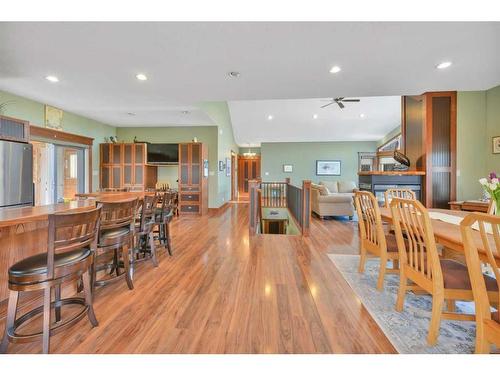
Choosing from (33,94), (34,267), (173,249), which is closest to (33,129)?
(33,94)

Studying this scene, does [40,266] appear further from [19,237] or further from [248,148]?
[248,148]

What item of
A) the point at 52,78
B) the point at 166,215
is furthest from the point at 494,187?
the point at 52,78

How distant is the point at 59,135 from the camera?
16.4 ft

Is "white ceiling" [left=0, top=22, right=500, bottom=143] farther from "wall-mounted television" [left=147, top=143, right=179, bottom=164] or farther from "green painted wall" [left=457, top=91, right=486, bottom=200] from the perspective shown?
"wall-mounted television" [left=147, top=143, right=179, bottom=164]

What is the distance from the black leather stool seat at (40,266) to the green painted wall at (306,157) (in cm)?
934

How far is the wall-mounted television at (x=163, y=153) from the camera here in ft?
21.7

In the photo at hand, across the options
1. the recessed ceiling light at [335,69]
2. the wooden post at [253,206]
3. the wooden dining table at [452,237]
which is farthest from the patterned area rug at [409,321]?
the recessed ceiling light at [335,69]

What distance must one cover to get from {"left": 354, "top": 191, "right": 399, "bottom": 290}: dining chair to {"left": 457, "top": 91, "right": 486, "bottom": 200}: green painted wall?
315 cm

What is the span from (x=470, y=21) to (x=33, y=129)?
6.69 meters

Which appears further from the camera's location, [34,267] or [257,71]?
[257,71]

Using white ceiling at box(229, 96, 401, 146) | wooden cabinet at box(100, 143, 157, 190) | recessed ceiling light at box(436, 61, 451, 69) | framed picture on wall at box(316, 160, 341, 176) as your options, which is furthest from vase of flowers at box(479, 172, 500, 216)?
framed picture on wall at box(316, 160, 341, 176)

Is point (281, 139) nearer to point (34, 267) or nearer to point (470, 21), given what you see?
point (470, 21)

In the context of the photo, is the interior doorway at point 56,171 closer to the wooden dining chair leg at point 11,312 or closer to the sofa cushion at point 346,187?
the wooden dining chair leg at point 11,312

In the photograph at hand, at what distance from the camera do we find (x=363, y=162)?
10.2 meters
